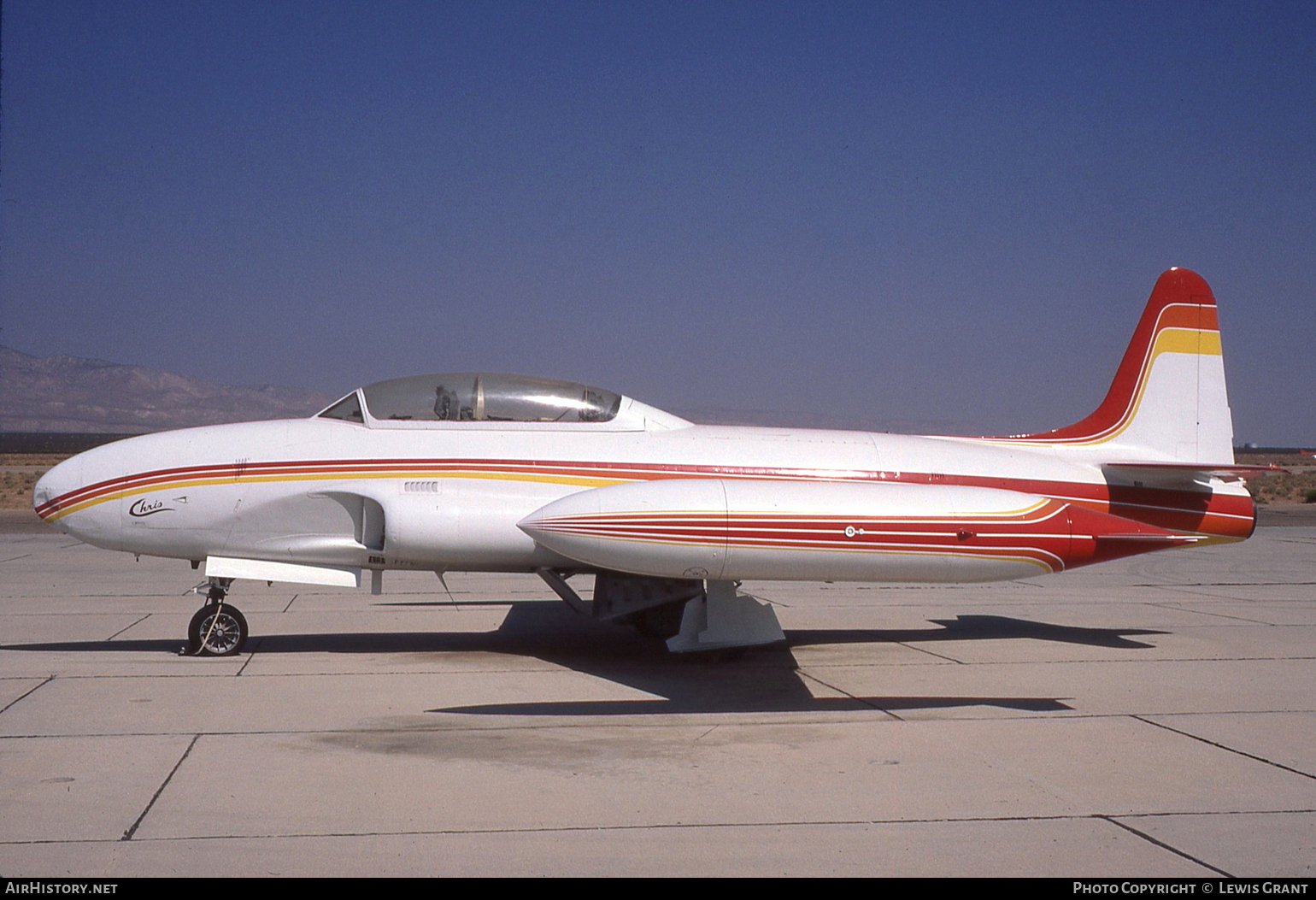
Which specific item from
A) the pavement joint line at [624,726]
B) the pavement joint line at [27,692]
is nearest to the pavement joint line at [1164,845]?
the pavement joint line at [624,726]

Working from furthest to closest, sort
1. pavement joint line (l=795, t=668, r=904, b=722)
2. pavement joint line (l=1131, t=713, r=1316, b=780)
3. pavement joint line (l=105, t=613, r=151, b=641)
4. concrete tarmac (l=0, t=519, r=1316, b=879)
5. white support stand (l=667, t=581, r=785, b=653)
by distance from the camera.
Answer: pavement joint line (l=105, t=613, r=151, b=641) → white support stand (l=667, t=581, r=785, b=653) → pavement joint line (l=795, t=668, r=904, b=722) → pavement joint line (l=1131, t=713, r=1316, b=780) → concrete tarmac (l=0, t=519, r=1316, b=879)

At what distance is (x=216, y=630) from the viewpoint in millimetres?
9797

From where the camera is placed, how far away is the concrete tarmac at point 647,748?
4.98 m

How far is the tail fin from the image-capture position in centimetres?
1155

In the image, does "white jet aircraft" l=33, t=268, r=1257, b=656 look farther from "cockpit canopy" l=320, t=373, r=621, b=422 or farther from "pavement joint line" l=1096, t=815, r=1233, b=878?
"pavement joint line" l=1096, t=815, r=1233, b=878

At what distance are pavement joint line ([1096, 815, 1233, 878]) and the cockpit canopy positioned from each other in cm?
573

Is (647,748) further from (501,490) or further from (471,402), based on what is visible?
(471,402)

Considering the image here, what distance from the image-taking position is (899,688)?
884 cm

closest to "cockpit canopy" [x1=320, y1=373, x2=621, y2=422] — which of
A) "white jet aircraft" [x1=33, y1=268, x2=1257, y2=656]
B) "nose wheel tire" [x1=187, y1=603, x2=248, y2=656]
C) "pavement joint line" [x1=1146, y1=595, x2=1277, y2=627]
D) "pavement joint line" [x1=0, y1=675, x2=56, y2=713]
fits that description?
"white jet aircraft" [x1=33, y1=268, x2=1257, y2=656]

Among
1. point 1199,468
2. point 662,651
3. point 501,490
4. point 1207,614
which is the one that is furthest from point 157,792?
point 1207,614

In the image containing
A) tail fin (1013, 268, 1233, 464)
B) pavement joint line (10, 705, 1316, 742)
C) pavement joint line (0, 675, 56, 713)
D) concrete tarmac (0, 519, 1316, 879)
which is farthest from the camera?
tail fin (1013, 268, 1233, 464)

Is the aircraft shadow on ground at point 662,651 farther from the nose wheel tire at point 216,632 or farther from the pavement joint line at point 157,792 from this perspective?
the pavement joint line at point 157,792

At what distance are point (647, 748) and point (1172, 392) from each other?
7.67m

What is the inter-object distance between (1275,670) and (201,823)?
8.67 metres
